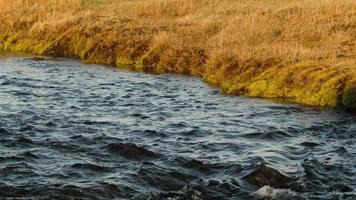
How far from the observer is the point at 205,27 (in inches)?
1151

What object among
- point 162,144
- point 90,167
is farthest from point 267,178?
point 90,167

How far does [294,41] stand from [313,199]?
48.8 feet

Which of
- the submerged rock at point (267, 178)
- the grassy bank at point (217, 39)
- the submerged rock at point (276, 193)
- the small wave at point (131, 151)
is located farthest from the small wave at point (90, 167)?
the grassy bank at point (217, 39)

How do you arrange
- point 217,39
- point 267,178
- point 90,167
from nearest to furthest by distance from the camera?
point 267,178, point 90,167, point 217,39

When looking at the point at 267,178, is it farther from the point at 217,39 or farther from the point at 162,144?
the point at 217,39

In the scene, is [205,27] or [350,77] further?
[205,27]

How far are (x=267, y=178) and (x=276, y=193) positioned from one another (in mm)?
966

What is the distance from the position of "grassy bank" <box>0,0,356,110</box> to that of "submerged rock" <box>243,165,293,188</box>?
6.94m

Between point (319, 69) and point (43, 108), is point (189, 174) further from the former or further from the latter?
point (319, 69)

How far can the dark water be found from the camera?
11.4m

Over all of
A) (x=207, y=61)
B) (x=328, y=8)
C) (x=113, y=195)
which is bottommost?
(x=113, y=195)

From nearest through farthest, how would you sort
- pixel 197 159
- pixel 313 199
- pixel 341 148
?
pixel 313 199 → pixel 197 159 → pixel 341 148

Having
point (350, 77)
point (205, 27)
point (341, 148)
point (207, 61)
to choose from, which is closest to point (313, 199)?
point (341, 148)

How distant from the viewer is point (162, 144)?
47.1 feet
